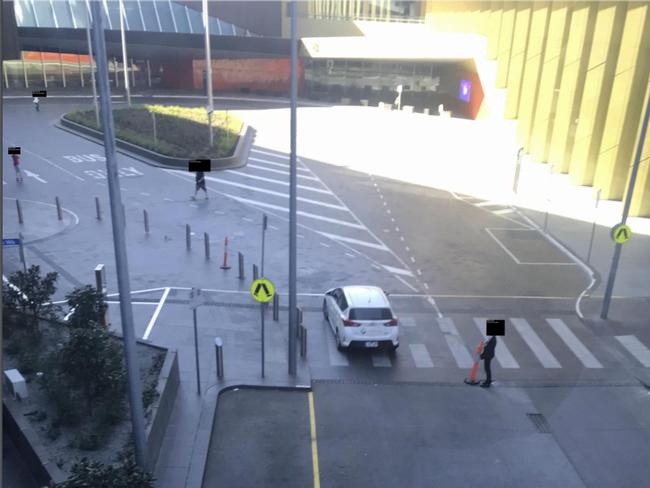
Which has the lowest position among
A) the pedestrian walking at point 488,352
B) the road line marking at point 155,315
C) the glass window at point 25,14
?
the road line marking at point 155,315

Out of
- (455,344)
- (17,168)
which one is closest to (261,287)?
(455,344)

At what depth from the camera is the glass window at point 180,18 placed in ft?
186

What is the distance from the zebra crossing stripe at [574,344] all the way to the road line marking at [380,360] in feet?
14.9

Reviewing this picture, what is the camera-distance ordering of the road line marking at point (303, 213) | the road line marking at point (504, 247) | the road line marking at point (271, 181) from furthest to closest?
1. the road line marking at point (271, 181)
2. the road line marking at point (303, 213)
3. the road line marking at point (504, 247)

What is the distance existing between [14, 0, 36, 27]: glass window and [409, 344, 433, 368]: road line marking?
50430mm

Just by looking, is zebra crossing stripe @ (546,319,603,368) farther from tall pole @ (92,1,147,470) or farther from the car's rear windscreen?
tall pole @ (92,1,147,470)

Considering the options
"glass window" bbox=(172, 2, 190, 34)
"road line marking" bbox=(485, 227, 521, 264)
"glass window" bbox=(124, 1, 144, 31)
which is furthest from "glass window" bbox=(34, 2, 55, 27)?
"road line marking" bbox=(485, 227, 521, 264)

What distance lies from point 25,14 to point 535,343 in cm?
5267

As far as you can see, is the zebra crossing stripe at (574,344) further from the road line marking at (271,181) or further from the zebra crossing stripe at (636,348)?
the road line marking at (271,181)

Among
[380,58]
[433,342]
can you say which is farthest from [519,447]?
[380,58]

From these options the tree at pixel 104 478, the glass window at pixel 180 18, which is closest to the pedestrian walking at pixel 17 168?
the tree at pixel 104 478

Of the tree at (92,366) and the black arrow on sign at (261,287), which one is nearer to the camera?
the tree at (92,366)

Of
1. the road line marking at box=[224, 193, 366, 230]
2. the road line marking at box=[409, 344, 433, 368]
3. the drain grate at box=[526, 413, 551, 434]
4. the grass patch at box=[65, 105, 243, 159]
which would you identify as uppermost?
the grass patch at box=[65, 105, 243, 159]

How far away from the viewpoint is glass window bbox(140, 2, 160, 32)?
5488 centimetres
